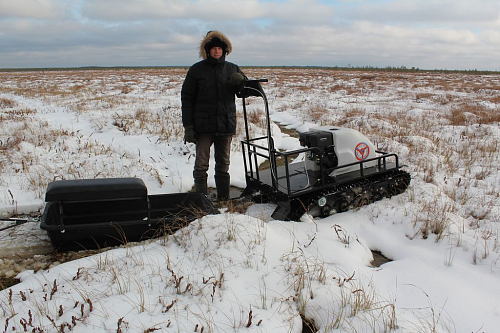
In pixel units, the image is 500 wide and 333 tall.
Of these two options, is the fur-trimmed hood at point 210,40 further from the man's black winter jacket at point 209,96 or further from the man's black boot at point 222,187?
the man's black boot at point 222,187

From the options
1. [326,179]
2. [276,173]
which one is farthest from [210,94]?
[326,179]

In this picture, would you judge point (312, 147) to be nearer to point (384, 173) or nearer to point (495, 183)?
point (384, 173)

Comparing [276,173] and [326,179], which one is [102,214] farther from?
[326,179]

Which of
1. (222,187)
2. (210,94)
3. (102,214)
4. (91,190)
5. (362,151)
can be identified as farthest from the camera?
(222,187)

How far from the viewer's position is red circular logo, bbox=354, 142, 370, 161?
16.5 feet

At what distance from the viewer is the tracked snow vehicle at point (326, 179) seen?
4.60 metres

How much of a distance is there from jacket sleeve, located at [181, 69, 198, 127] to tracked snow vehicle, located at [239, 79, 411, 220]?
74 cm

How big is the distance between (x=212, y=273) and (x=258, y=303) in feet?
1.63

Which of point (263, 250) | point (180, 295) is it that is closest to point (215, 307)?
point (180, 295)

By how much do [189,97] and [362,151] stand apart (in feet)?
8.47

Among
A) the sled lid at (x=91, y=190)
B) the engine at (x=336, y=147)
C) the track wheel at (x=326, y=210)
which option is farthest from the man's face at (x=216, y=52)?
the track wheel at (x=326, y=210)

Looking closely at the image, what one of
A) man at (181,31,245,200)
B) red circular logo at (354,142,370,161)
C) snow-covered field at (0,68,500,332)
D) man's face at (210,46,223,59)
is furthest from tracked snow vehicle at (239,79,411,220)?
man's face at (210,46,223,59)

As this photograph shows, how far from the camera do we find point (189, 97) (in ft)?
16.0

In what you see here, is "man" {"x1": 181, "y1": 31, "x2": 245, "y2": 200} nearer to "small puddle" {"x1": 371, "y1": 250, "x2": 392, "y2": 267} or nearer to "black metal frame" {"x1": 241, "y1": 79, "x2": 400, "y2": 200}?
"black metal frame" {"x1": 241, "y1": 79, "x2": 400, "y2": 200}
